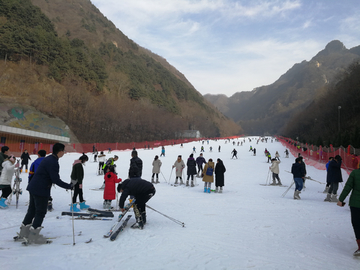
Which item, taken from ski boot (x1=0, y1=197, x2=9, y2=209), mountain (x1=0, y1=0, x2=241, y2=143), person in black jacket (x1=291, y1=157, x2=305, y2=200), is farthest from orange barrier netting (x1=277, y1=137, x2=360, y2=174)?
mountain (x1=0, y1=0, x2=241, y2=143)

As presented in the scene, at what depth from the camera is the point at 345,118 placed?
56.8 metres

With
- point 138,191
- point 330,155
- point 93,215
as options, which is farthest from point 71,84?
point 138,191

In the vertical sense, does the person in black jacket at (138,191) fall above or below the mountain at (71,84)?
below


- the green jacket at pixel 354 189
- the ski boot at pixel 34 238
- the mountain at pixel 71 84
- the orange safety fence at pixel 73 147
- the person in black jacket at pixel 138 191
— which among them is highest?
the mountain at pixel 71 84

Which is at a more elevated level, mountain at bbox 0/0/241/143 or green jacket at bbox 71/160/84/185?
mountain at bbox 0/0/241/143

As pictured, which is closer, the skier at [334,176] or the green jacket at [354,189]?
the green jacket at [354,189]

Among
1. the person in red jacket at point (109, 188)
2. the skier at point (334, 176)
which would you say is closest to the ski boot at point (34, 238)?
the person in red jacket at point (109, 188)

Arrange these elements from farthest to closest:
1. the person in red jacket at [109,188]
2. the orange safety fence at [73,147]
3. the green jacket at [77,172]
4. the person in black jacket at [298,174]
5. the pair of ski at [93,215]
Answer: the orange safety fence at [73,147], the person in black jacket at [298,174], the person in red jacket at [109,188], the green jacket at [77,172], the pair of ski at [93,215]

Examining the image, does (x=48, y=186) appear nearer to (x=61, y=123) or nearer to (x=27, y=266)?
(x=27, y=266)

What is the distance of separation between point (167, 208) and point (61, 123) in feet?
151

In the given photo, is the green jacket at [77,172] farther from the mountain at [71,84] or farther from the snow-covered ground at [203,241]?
the mountain at [71,84]

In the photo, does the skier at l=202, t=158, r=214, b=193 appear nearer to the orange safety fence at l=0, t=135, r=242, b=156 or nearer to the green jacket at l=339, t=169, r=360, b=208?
the green jacket at l=339, t=169, r=360, b=208

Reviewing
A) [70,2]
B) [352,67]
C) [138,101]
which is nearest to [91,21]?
[70,2]

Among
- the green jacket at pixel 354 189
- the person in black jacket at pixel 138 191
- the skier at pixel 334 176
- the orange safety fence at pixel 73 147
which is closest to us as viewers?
the green jacket at pixel 354 189
